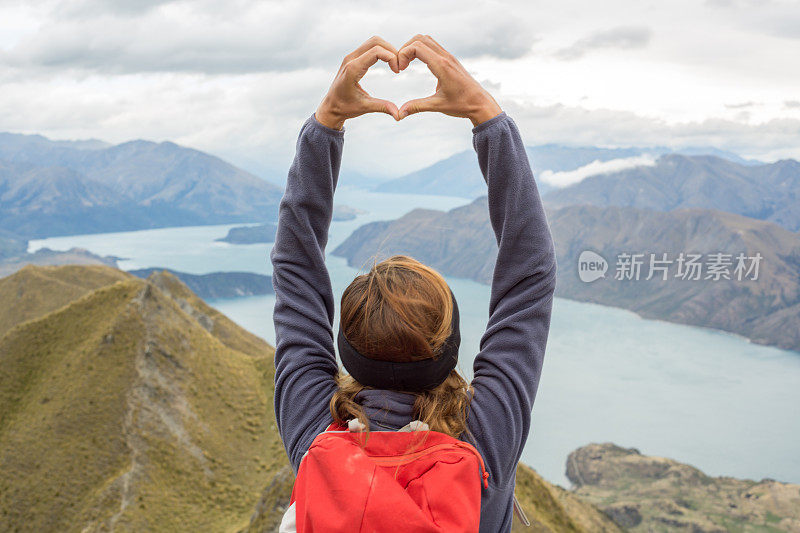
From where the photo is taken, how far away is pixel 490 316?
9.48 feet

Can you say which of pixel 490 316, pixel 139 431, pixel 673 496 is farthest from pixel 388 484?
pixel 673 496

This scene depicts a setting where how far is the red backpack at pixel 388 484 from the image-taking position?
2.13 meters

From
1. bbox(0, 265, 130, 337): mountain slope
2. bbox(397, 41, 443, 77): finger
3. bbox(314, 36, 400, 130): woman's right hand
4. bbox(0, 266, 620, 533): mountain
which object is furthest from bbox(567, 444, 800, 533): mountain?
bbox(397, 41, 443, 77): finger

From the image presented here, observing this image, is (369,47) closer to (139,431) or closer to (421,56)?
(421,56)

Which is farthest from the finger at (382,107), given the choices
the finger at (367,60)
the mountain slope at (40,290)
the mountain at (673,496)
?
the mountain at (673,496)

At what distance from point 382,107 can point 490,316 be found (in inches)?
47.2

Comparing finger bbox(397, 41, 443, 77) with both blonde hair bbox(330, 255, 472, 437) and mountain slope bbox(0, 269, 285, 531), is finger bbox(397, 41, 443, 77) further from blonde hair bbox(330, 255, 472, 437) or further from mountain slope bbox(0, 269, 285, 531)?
mountain slope bbox(0, 269, 285, 531)

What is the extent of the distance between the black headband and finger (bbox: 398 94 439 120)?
914 millimetres

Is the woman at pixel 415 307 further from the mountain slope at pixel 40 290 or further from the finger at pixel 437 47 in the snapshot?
the mountain slope at pixel 40 290

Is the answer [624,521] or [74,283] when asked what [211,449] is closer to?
[74,283]

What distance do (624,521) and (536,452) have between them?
56365 millimetres

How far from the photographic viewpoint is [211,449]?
41562 millimetres

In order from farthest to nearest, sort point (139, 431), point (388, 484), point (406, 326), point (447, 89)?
1. point (139, 431)
2. point (447, 89)
3. point (406, 326)
4. point (388, 484)

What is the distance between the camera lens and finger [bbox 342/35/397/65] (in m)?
Answer: 2.90
